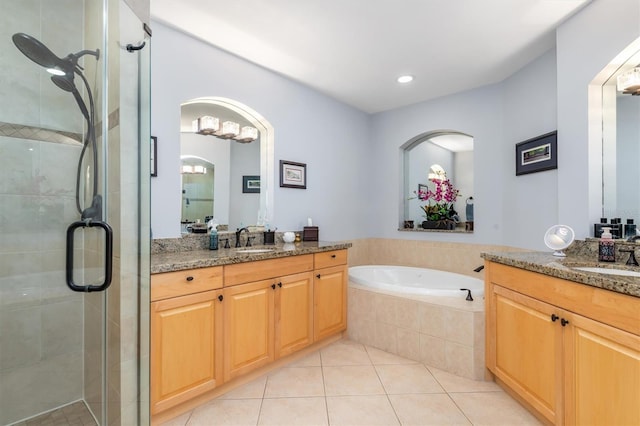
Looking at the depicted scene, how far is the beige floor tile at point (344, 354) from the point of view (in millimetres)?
2398

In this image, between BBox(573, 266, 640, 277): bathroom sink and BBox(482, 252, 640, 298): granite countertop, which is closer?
BBox(482, 252, 640, 298): granite countertop

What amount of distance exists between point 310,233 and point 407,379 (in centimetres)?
155

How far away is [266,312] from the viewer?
7.09 ft

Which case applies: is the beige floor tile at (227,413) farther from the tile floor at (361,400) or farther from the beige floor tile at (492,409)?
the beige floor tile at (492,409)

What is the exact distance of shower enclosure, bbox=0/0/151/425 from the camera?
139 cm

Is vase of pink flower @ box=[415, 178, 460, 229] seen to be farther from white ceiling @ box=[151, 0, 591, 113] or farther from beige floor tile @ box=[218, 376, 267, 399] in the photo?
beige floor tile @ box=[218, 376, 267, 399]

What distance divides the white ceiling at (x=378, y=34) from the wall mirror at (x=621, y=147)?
1.91 ft

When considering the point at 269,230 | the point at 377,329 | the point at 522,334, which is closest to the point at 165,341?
the point at 269,230

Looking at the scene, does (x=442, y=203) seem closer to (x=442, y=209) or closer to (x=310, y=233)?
(x=442, y=209)

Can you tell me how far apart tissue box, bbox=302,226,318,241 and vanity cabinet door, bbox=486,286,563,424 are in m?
1.67

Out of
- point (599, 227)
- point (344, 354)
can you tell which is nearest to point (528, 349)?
point (599, 227)

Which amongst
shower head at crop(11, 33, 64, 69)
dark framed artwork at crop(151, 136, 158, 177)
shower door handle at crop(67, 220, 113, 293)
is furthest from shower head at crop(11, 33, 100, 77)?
shower door handle at crop(67, 220, 113, 293)

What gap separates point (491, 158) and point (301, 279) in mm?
2340

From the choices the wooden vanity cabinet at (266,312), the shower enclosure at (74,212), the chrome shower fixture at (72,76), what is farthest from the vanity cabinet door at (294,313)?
the chrome shower fixture at (72,76)
